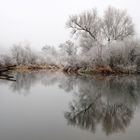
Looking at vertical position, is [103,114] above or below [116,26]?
below

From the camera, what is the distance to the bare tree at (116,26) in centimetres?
3941

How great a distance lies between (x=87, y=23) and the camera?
38750 millimetres

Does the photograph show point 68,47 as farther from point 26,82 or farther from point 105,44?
point 26,82

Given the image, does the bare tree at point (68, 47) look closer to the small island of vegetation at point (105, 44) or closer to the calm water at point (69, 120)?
the small island of vegetation at point (105, 44)

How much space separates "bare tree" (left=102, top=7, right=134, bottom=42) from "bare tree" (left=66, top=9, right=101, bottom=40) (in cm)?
141

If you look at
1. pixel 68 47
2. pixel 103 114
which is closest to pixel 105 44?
pixel 103 114

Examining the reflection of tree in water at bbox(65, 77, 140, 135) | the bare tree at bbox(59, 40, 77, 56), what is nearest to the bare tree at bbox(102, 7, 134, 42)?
the reflection of tree in water at bbox(65, 77, 140, 135)

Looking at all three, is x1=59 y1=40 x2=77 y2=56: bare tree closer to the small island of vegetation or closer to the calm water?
the small island of vegetation

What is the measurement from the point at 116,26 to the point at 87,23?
15.0ft

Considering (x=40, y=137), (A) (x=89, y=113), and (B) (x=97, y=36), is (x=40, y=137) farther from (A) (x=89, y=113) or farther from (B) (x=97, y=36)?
(B) (x=97, y=36)

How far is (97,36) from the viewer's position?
127ft

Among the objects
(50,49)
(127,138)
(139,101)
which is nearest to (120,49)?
(139,101)

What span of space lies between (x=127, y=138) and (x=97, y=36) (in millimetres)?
33696

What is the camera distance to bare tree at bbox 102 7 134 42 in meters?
39.4
